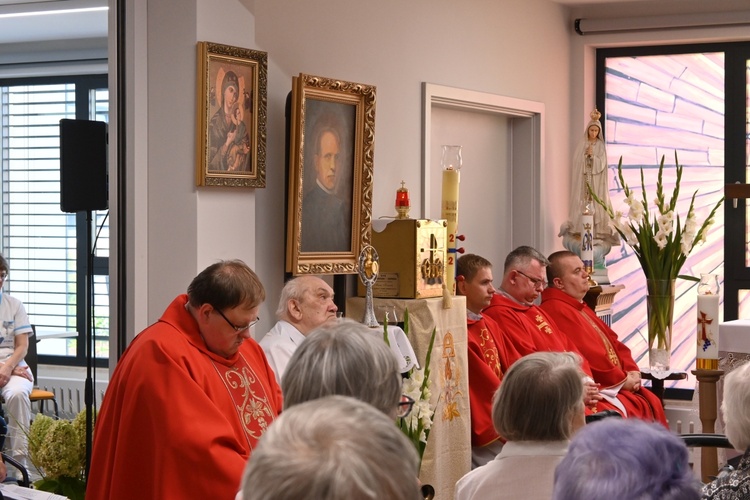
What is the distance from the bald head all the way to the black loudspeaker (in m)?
0.89

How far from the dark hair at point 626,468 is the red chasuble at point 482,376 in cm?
395

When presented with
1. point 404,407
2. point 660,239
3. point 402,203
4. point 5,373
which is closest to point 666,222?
point 660,239

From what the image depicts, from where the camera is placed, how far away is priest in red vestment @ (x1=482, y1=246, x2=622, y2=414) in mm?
6241

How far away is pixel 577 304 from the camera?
6973 millimetres

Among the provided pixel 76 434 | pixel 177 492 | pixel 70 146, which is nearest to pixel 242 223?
pixel 70 146

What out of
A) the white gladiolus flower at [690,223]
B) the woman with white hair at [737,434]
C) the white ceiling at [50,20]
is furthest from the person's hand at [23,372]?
the white gladiolus flower at [690,223]

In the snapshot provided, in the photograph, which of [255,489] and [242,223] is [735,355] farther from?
[255,489]

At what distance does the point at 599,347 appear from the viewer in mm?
6785

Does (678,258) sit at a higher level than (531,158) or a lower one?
lower

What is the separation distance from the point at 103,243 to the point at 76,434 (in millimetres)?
4285

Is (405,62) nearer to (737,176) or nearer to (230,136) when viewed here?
(230,136)

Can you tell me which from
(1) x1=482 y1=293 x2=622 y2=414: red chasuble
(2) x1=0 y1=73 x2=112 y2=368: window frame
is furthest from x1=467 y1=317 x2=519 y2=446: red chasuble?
(2) x1=0 y1=73 x2=112 y2=368: window frame

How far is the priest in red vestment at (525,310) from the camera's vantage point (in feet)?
20.5

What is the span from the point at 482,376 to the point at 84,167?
255cm
